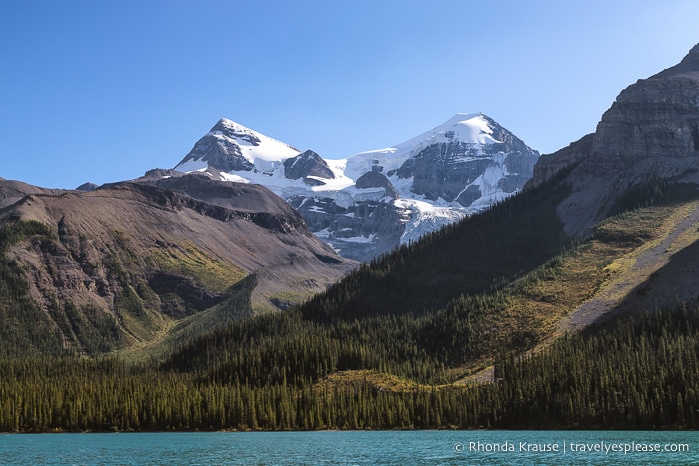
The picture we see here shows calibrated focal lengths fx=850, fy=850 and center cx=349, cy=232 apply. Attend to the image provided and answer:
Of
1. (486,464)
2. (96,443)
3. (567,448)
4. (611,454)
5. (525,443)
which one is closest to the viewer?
(486,464)

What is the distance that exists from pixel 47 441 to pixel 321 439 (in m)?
63.6

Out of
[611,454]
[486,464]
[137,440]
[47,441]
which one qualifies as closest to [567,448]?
[611,454]

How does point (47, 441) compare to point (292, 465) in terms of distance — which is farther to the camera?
point (47, 441)

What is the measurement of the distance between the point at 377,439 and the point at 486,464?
204 ft

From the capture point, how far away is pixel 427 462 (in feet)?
445

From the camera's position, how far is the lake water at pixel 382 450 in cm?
13875

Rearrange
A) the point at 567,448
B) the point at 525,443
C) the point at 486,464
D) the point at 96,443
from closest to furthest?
the point at 486,464
the point at 567,448
the point at 525,443
the point at 96,443

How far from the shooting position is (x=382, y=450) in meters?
161

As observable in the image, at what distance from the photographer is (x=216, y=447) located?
17412 cm

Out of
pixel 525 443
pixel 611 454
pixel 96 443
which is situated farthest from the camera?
pixel 96 443

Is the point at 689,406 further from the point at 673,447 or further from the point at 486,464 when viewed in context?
the point at 486,464

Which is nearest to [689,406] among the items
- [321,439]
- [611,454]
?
[611,454]

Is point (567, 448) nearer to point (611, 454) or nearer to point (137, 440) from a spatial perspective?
point (611, 454)

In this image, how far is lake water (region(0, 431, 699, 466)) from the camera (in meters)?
139
